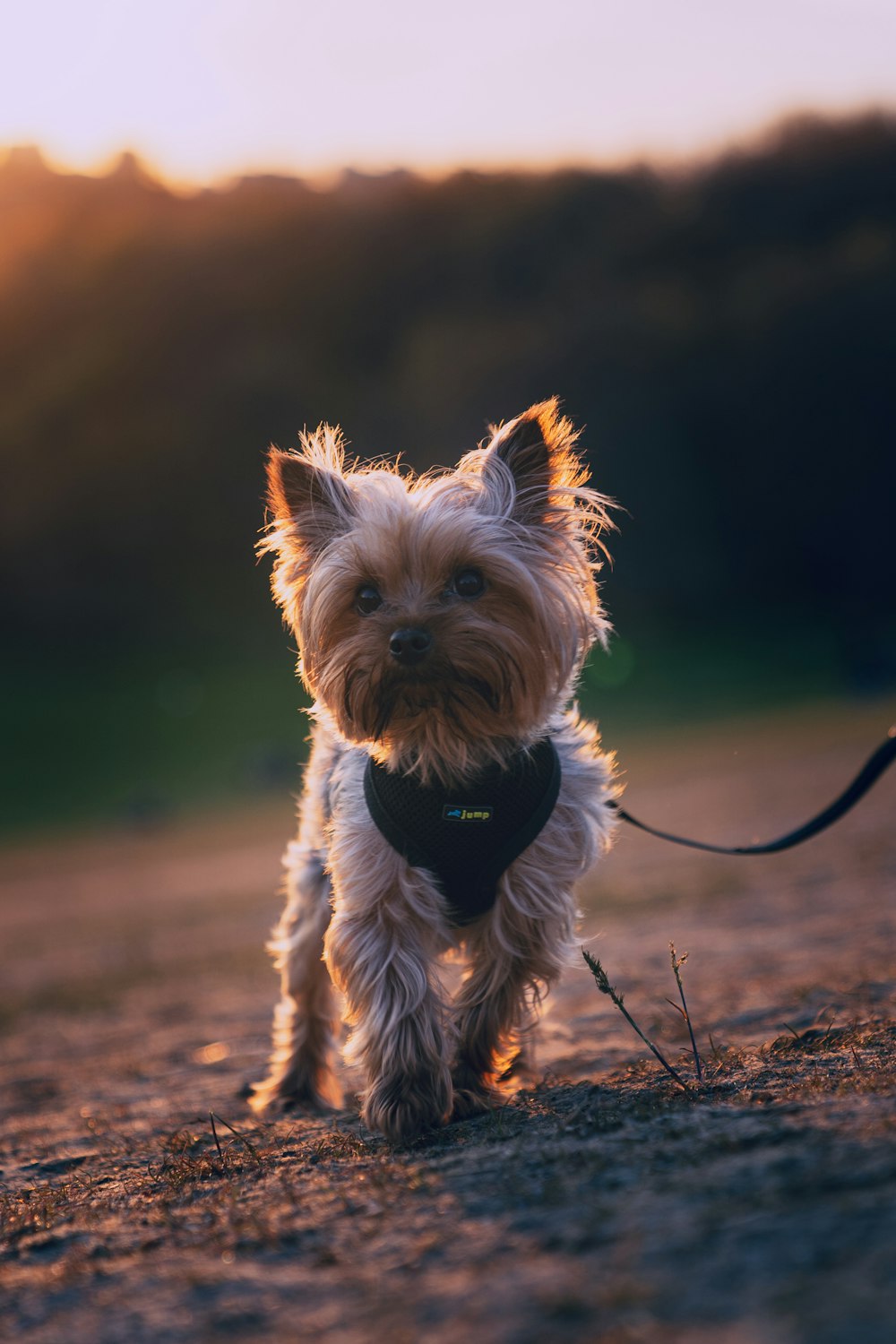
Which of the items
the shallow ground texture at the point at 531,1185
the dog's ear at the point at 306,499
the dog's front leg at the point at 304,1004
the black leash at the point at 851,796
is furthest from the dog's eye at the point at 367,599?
the shallow ground texture at the point at 531,1185

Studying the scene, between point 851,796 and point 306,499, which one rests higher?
point 306,499

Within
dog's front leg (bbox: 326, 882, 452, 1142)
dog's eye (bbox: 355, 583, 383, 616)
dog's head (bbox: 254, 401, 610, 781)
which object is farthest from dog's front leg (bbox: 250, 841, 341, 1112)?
dog's eye (bbox: 355, 583, 383, 616)

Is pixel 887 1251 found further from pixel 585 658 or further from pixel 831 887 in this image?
pixel 831 887

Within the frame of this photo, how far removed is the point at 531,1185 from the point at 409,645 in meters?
2.01

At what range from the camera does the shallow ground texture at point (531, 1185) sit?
95.3 inches

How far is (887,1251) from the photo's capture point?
7.71 ft

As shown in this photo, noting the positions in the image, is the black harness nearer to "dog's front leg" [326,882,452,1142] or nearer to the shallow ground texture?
"dog's front leg" [326,882,452,1142]

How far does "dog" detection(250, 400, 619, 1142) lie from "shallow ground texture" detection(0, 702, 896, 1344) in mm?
450

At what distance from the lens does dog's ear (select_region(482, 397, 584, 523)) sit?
518 cm

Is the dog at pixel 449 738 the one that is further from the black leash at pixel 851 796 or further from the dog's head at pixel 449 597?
the black leash at pixel 851 796

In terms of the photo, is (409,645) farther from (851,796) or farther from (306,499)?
(851,796)

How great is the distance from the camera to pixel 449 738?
190 inches

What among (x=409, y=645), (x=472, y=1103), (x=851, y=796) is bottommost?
(x=472, y=1103)

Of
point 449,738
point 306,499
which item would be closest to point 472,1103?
point 449,738
